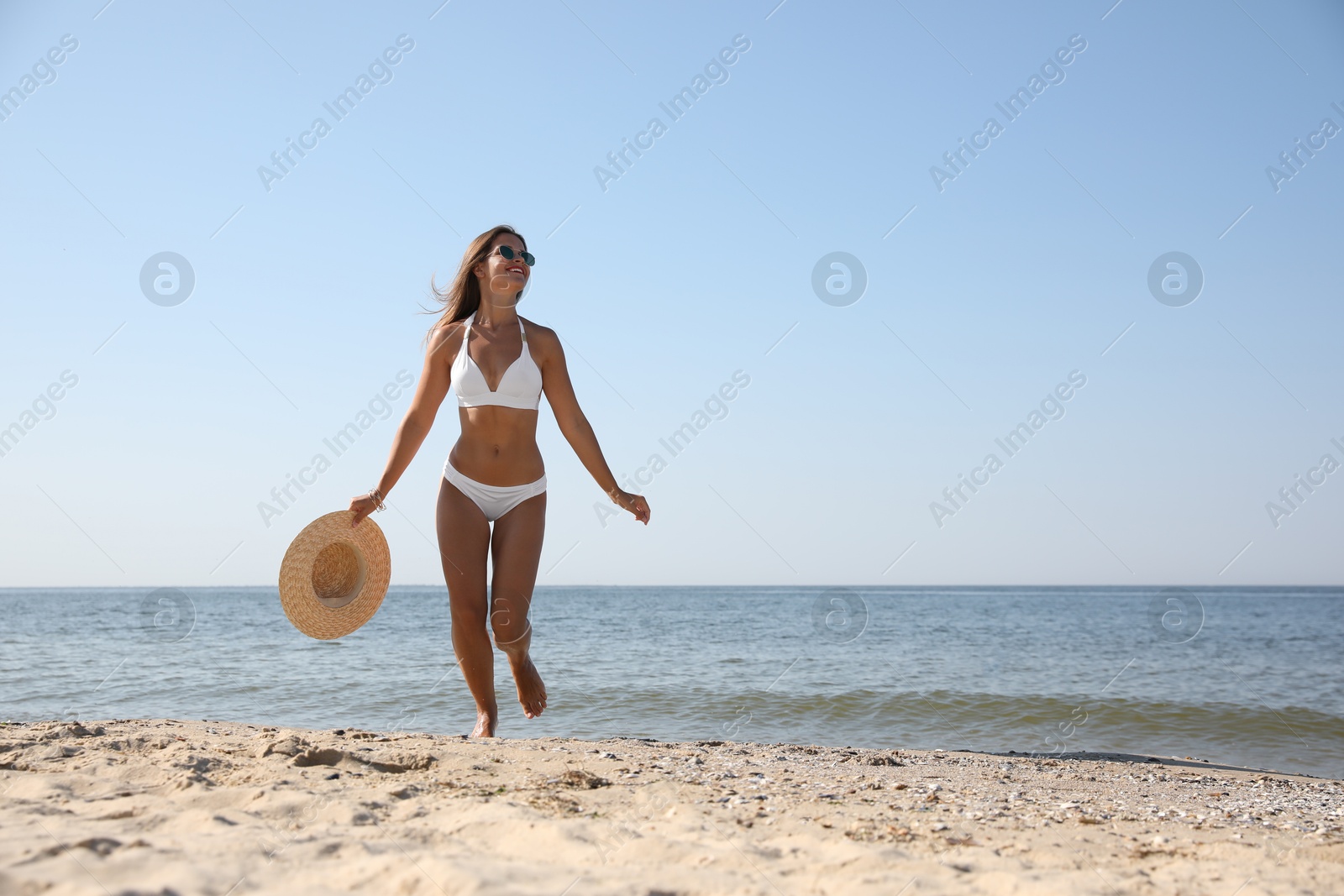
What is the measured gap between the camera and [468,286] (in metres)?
4.64

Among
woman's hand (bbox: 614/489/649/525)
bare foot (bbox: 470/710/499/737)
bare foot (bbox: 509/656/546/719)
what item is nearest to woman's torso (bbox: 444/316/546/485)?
woman's hand (bbox: 614/489/649/525)

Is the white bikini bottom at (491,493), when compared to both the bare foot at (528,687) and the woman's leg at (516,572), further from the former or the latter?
the bare foot at (528,687)

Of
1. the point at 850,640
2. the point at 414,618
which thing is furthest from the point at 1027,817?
the point at 414,618

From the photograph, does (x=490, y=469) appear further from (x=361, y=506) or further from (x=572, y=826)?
(x=572, y=826)

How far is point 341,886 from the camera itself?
6.06 feet

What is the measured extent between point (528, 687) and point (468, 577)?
695 mm

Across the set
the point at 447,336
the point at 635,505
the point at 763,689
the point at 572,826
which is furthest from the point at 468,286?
the point at 763,689

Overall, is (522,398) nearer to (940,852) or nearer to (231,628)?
(940,852)

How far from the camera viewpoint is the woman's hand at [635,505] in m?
4.51

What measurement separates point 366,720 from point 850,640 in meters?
13.3

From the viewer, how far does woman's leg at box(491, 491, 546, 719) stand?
14.2ft

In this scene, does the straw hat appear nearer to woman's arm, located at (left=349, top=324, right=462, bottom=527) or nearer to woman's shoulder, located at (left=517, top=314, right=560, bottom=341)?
woman's arm, located at (left=349, top=324, right=462, bottom=527)

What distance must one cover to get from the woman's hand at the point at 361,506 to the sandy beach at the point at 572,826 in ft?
3.52

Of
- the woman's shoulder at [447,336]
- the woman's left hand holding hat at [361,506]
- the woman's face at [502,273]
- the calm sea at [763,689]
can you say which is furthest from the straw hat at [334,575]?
the calm sea at [763,689]
